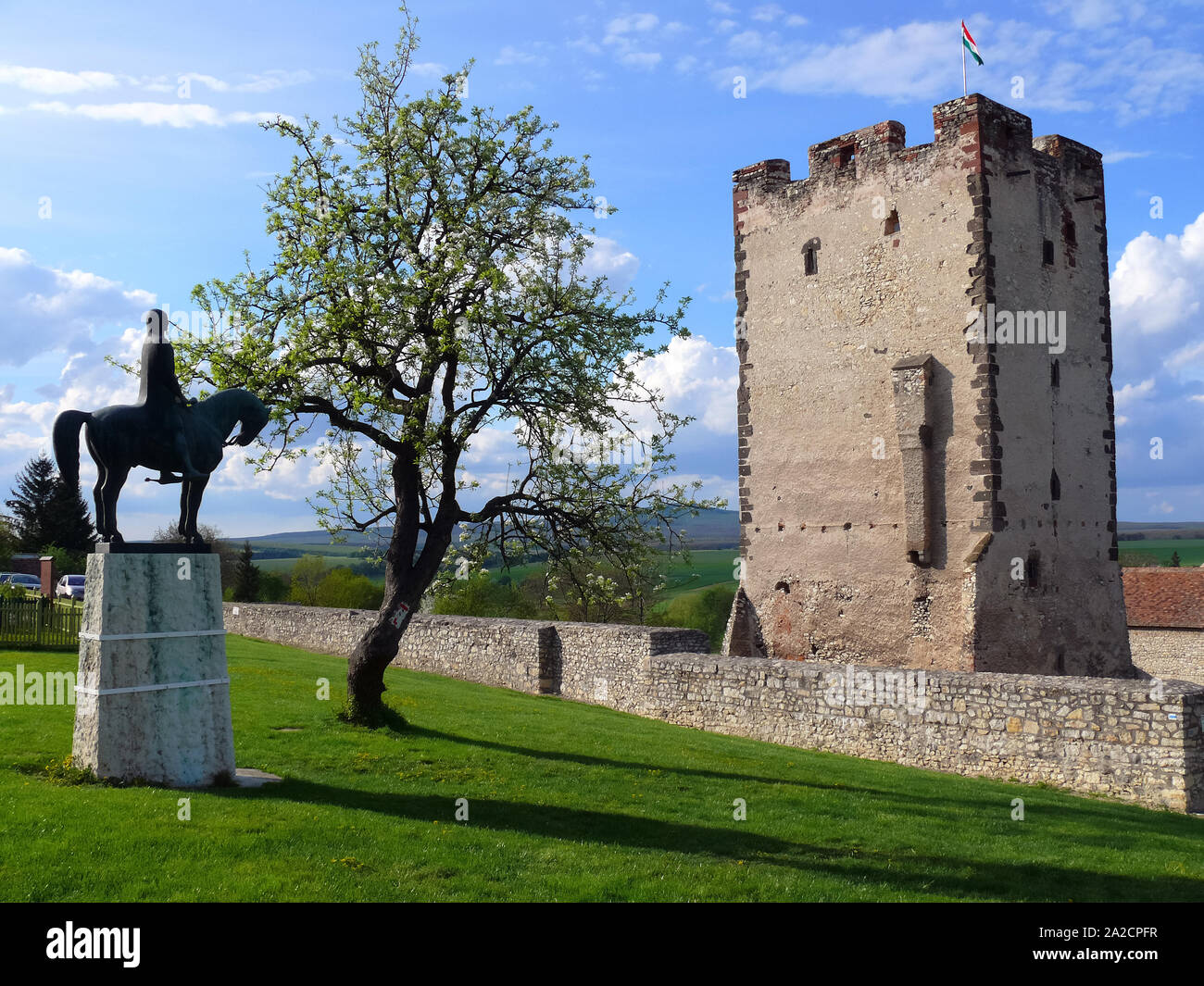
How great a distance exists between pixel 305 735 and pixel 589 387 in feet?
20.8

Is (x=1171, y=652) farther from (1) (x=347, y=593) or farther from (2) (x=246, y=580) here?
(2) (x=246, y=580)

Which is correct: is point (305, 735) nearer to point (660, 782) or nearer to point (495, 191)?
point (660, 782)

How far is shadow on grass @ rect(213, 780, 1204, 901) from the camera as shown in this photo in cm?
853

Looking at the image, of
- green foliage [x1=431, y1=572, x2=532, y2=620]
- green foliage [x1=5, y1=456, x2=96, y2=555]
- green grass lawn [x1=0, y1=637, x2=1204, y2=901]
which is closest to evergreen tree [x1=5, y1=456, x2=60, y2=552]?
green foliage [x1=5, y1=456, x2=96, y2=555]

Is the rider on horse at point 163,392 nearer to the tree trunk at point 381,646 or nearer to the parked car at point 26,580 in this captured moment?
the tree trunk at point 381,646

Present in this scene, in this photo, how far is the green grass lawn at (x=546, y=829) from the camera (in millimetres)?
7207

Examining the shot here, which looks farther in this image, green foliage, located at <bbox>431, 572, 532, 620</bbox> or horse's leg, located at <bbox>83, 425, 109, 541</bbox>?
green foliage, located at <bbox>431, 572, 532, 620</bbox>

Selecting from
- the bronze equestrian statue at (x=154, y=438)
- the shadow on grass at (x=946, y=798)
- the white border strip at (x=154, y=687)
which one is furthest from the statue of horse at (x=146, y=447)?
the shadow on grass at (x=946, y=798)

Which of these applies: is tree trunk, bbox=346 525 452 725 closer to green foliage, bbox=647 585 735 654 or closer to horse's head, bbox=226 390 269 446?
horse's head, bbox=226 390 269 446

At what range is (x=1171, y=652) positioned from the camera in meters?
37.6

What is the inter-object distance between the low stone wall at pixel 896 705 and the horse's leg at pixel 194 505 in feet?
35.1

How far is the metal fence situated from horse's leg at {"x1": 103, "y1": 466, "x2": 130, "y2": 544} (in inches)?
509

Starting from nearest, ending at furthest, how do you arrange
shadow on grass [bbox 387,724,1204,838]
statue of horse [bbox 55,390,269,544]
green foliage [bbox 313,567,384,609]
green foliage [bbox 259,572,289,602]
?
statue of horse [bbox 55,390,269,544], shadow on grass [bbox 387,724,1204,838], green foliage [bbox 313,567,384,609], green foliage [bbox 259,572,289,602]
